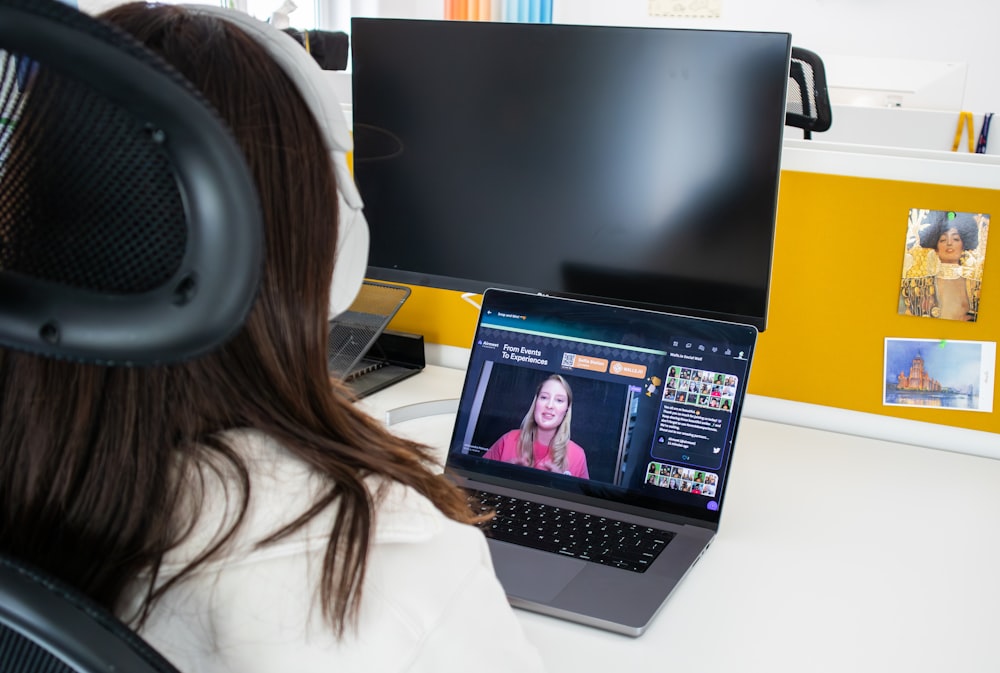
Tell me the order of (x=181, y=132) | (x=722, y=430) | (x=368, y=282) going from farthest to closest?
(x=368, y=282), (x=722, y=430), (x=181, y=132)

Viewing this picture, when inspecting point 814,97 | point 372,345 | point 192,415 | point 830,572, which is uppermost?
point 814,97

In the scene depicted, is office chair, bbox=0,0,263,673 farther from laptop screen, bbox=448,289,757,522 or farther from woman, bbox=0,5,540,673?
laptop screen, bbox=448,289,757,522

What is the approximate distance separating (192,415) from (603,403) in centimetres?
59

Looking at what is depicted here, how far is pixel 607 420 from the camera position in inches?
40.3

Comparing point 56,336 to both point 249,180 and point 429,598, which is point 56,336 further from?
point 429,598

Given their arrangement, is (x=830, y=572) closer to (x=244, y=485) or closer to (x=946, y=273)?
(x=946, y=273)

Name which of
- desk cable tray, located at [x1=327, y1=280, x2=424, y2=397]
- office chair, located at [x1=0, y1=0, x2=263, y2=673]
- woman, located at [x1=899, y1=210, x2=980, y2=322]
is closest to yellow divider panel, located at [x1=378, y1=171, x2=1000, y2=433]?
woman, located at [x1=899, y1=210, x2=980, y2=322]

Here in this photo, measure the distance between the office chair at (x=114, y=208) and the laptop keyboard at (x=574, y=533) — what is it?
629 mm

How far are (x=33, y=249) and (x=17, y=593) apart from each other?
129 mm

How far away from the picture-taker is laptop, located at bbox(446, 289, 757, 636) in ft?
2.97

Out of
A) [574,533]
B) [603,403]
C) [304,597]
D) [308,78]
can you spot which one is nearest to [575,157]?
[603,403]

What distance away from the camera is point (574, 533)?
3.03 feet

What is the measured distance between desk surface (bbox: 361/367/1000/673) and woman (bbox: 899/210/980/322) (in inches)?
7.0

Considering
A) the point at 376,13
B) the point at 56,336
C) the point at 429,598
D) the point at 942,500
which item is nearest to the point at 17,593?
the point at 56,336
